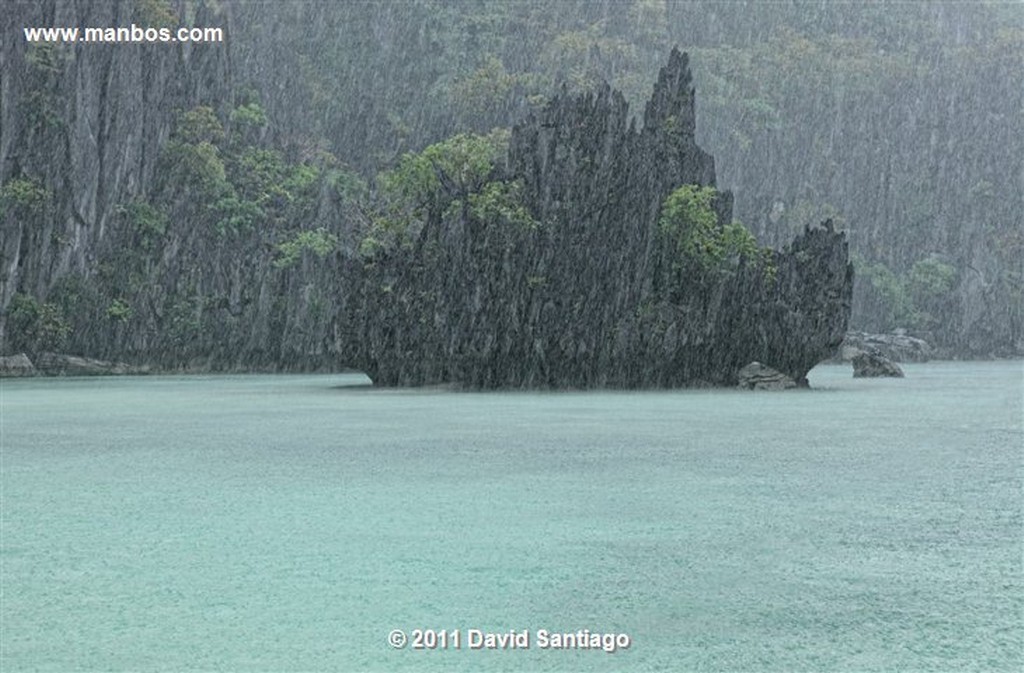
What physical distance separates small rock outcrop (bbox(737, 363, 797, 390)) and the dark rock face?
0.58 metres

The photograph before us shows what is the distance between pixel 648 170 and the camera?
3788 cm

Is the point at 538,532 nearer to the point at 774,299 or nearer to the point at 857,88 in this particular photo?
the point at 774,299

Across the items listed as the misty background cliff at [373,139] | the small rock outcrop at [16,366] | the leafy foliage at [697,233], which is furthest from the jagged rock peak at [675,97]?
the small rock outcrop at [16,366]

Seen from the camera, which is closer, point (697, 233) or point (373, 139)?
point (697, 233)

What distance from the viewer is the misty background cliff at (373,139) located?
5250cm

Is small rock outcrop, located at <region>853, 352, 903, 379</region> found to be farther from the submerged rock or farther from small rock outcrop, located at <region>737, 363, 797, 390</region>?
the submerged rock

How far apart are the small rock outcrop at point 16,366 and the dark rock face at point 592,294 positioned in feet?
55.4

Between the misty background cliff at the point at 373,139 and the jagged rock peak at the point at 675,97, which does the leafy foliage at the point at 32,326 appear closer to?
the misty background cliff at the point at 373,139

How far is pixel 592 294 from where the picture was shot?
36375 mm

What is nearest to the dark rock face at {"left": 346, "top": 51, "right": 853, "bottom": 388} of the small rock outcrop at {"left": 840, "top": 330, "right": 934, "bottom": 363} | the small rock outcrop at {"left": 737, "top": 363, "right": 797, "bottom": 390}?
the small rock outcrop at {"left": 737, "top": 363, "right": 797, "bottom": 390}

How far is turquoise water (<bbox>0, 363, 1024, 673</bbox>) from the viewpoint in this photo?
19.5ft

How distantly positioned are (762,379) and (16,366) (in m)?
30.2

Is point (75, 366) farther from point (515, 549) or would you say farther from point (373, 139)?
point (515, 549)

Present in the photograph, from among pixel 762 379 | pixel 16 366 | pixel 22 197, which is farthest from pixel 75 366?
pixel 762 379
